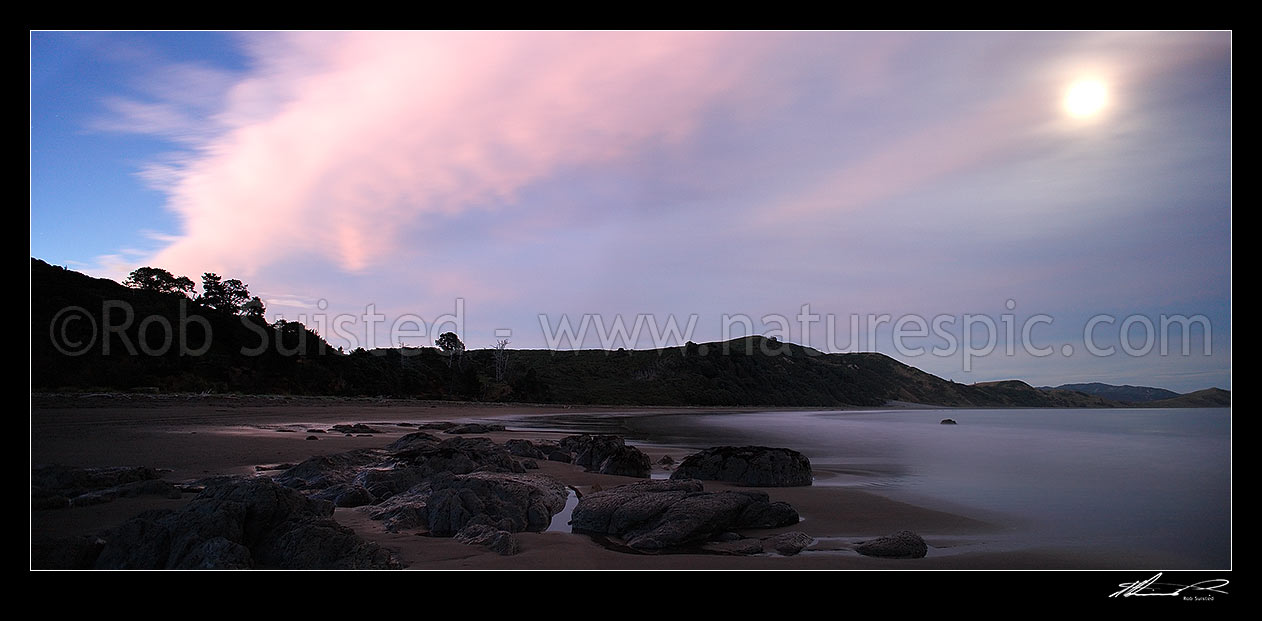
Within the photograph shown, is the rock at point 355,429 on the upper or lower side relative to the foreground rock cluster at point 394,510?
lower

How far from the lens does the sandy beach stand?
5.59 m

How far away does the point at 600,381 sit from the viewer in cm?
6888

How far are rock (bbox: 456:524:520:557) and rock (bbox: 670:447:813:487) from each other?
5.19m

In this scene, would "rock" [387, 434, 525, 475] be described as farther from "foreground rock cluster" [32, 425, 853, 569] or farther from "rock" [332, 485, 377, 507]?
"rock" [332, 485, 377, 507]

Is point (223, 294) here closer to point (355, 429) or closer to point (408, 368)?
point (408, 368)

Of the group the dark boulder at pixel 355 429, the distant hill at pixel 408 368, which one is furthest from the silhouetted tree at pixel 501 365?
the dark boulder at pixel 355 429

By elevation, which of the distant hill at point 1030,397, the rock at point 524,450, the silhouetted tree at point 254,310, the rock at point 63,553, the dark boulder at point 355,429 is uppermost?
the silhouetted tree at point 254,310

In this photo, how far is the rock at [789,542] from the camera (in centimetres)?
589

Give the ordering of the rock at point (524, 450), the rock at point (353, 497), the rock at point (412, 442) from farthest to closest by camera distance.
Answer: the rock at point (524, 450), the rock at point (412, 442), the rock at point (353, 497)

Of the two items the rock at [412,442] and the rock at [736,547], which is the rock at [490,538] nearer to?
the rock at [736,547]

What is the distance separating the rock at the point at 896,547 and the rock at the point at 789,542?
504 millimetres

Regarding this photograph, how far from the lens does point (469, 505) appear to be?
656 centimetres
